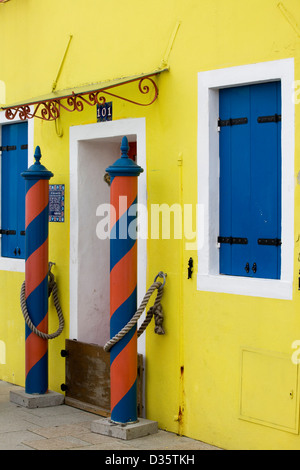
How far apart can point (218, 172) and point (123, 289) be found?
1238mm

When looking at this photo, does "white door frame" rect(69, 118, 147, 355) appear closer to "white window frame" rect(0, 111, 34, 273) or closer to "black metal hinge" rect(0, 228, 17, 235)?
"white window frame" rect(0, 111, 34, 273)

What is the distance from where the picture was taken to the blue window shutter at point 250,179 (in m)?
5.95

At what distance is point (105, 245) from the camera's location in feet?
26.5

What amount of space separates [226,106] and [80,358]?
2921mm

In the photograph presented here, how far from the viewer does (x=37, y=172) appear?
761 cm

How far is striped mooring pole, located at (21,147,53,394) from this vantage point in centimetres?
764

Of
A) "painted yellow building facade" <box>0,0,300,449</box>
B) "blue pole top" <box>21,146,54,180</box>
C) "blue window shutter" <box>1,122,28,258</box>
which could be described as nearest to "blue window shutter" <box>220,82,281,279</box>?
"painted yellow building facade" <box>0,0,300,449</box>

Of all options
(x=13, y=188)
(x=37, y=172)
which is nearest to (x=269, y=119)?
(x=37, y=172)

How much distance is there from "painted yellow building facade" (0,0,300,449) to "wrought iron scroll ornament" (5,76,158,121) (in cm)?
8

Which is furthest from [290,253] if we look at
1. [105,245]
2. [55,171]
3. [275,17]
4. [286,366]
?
[55,171]

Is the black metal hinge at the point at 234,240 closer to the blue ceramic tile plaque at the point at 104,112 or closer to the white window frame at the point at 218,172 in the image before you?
the white window frame at the point at 218,172

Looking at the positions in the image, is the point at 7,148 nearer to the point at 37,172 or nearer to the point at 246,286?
the point at 37,172

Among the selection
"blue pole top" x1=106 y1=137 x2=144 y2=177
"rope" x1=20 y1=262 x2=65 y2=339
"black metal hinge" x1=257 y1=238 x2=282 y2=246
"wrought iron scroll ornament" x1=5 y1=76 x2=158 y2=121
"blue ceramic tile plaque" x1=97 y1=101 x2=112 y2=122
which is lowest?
"rope" x1=20 y1=262 x2=65 y2=339

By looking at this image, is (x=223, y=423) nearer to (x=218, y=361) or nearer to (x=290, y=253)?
(x=218, y=361)
